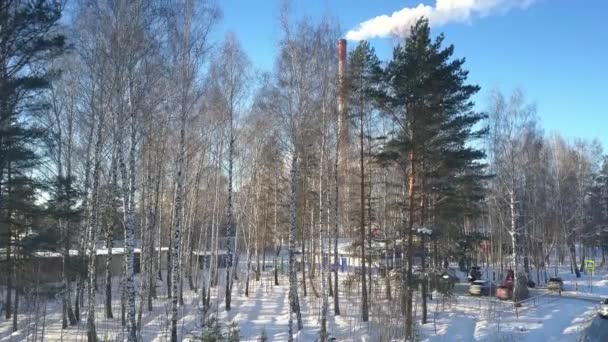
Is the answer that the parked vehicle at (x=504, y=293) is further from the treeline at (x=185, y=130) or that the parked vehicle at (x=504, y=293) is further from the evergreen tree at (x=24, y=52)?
the evergreen tree at (x=24, y=52)

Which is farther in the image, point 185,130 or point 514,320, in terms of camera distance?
point 514,320

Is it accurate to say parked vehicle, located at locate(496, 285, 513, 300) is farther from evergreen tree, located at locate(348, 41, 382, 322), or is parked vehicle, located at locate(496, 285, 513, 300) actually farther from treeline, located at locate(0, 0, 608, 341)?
evergreen tree, located at locate(348, 41, 382, 322)

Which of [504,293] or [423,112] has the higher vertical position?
[423,112]

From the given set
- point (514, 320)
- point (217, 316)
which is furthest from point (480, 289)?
point (217, 316)

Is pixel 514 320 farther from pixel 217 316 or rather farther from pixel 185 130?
pixel 185 130

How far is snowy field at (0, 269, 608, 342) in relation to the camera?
17188 mm

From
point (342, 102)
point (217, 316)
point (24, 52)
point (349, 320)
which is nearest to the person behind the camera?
point (24, 52)

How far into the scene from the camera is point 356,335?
17062 mm

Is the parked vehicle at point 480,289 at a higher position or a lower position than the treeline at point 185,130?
lower

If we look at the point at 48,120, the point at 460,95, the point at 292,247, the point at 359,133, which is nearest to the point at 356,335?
the point at 292,247

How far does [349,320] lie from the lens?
63.7 ft

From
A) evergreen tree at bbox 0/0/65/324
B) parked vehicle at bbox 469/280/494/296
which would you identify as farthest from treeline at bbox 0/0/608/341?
parked vehicle at bbox 469/280/494/296

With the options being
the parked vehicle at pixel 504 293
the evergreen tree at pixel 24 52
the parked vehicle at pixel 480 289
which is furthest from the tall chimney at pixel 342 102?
the parked vehicle at pixel 504 293

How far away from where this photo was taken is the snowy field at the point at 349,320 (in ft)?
56.4
